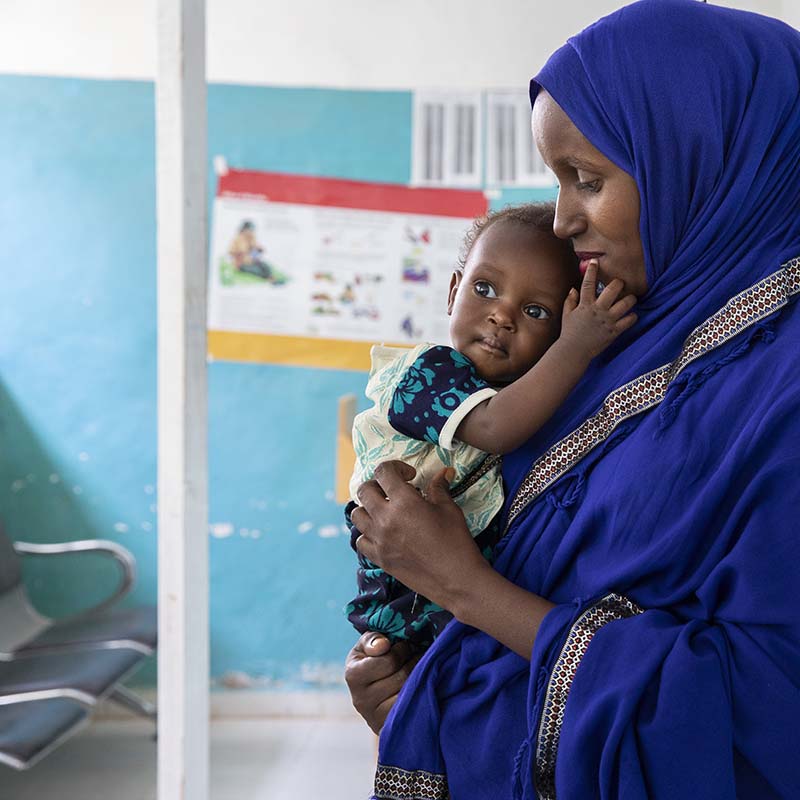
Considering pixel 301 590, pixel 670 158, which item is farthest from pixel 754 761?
pixel 301 590

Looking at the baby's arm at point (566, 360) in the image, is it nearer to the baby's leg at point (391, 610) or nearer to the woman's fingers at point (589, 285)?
the woman's fingers at point (589, 285)

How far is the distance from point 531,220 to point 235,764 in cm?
268

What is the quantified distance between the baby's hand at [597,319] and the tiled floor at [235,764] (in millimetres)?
2463

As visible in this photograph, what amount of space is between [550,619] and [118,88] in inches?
128

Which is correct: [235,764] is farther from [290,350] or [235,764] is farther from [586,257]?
[586,257]

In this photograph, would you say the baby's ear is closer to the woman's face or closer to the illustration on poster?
the woman's face

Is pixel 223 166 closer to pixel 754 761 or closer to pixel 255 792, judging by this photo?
pixel 255 792

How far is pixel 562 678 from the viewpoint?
34.7 inches

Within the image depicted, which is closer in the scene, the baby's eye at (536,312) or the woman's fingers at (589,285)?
the woman's fingers at (589,285)

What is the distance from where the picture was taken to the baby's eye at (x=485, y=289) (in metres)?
1.16

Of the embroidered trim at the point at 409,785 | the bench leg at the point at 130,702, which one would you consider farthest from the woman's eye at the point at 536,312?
the bench leg at the point at 130,702

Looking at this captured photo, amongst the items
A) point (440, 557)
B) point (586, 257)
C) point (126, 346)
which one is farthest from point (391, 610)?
point (126, 346)

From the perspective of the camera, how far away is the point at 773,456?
840mm

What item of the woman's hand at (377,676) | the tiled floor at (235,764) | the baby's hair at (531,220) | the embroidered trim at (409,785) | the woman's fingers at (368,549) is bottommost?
the tiled floor at (235,764)
